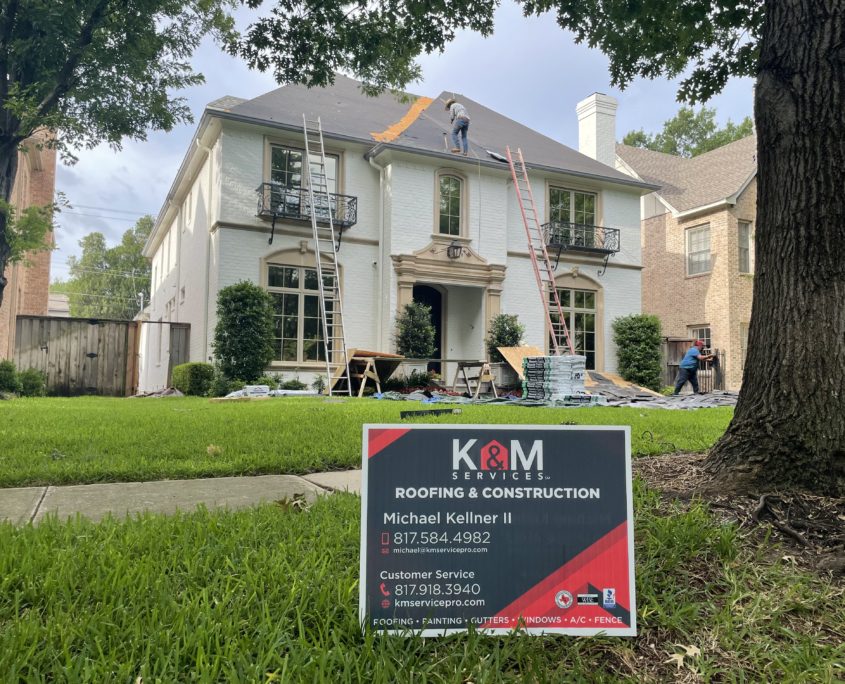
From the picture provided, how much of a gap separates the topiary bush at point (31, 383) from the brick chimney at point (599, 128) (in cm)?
1904

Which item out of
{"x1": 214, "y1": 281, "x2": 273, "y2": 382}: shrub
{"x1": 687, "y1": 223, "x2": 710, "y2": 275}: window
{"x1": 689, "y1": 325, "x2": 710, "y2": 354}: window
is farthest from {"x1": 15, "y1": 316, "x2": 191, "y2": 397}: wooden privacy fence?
{"x1": 687, "y1": 223, "x2": 710, "y2": 275}: window

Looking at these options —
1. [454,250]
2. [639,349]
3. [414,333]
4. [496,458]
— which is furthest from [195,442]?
[639,349]

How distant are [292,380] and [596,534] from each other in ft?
45.4

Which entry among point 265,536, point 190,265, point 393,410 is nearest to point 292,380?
point 190,265

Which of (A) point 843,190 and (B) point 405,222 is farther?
(B) point 405,222

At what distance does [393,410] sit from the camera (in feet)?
27.5

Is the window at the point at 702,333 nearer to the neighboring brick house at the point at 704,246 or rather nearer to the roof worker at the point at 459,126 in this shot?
the neighboring brick house at the point at 704,246

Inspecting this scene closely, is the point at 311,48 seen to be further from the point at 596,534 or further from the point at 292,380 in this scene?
the point at 292,380

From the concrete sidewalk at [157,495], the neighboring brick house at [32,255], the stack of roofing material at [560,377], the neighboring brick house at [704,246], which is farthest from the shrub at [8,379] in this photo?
the neighboring brick house at [704,246]

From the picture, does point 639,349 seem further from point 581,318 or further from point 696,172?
point 696,172

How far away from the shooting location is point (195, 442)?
4.99 meters

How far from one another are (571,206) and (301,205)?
8.56 metres

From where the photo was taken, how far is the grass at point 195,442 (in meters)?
3.91

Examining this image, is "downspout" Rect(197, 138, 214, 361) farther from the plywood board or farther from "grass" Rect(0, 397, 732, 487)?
"grass" Rect(0, 397, 732, 487)
